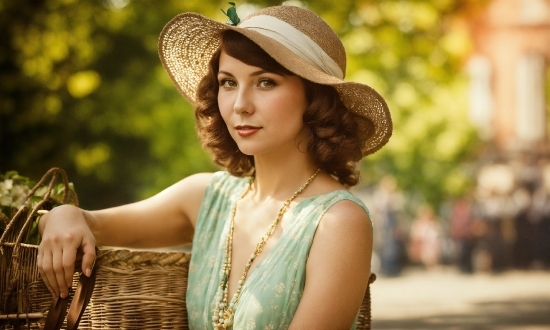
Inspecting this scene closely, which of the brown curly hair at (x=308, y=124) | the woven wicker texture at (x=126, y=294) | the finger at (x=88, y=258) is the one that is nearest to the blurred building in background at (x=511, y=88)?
the brown curly hair at (x=308, y=124)

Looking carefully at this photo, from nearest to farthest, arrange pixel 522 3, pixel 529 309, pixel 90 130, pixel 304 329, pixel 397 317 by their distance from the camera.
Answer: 1. pixel 304 329
2. pixel 397 317
3. pixel 529 309
4. pixel 90 130
5. pixel 522 3

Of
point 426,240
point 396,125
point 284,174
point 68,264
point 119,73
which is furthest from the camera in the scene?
point 396,125

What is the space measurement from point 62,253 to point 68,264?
47 mm

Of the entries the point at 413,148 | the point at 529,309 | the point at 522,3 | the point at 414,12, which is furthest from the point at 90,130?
the point at 522,3

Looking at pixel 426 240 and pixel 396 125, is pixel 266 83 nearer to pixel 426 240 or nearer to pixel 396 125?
pixel 426 240

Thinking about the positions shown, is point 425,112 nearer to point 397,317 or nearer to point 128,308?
point 397,317

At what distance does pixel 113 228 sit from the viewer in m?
2.88

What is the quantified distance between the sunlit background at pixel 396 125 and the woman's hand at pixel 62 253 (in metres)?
1.39

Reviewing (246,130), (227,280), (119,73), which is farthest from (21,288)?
(119,73)

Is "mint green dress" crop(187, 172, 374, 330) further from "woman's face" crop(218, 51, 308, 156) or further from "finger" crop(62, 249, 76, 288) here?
"finger" crop(62, 249, 76, 288)

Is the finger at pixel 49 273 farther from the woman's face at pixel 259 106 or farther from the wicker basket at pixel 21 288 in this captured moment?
the woman's face at pixel 259 106

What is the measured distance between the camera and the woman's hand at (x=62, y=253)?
2418 millimetres

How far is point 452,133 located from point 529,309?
12458 mm

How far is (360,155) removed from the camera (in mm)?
2893
